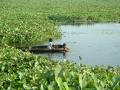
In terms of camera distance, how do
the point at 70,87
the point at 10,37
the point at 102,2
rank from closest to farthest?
the point at 70,87 → the point at 10,37 → the point at 102,2

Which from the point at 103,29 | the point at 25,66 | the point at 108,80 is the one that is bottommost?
the point at 103,29

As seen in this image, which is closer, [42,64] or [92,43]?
[42,64]

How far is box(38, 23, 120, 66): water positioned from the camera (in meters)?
22.0

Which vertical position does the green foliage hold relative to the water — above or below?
above

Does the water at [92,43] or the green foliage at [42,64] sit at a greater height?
the green foliage at [42,64]

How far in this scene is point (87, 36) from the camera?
3028 cm

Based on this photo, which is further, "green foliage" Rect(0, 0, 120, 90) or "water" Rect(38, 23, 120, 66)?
"water" Rect(38, 23, 120, 66)

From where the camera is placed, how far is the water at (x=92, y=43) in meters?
22.0

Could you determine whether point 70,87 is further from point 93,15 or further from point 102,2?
point 102,2

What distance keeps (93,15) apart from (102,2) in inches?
762

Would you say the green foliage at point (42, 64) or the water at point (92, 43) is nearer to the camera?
the green foliage at point (42, 64)

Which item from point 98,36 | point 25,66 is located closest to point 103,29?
point 98,36

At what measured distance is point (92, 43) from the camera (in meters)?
27.0

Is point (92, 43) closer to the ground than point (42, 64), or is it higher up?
closer to the ground
